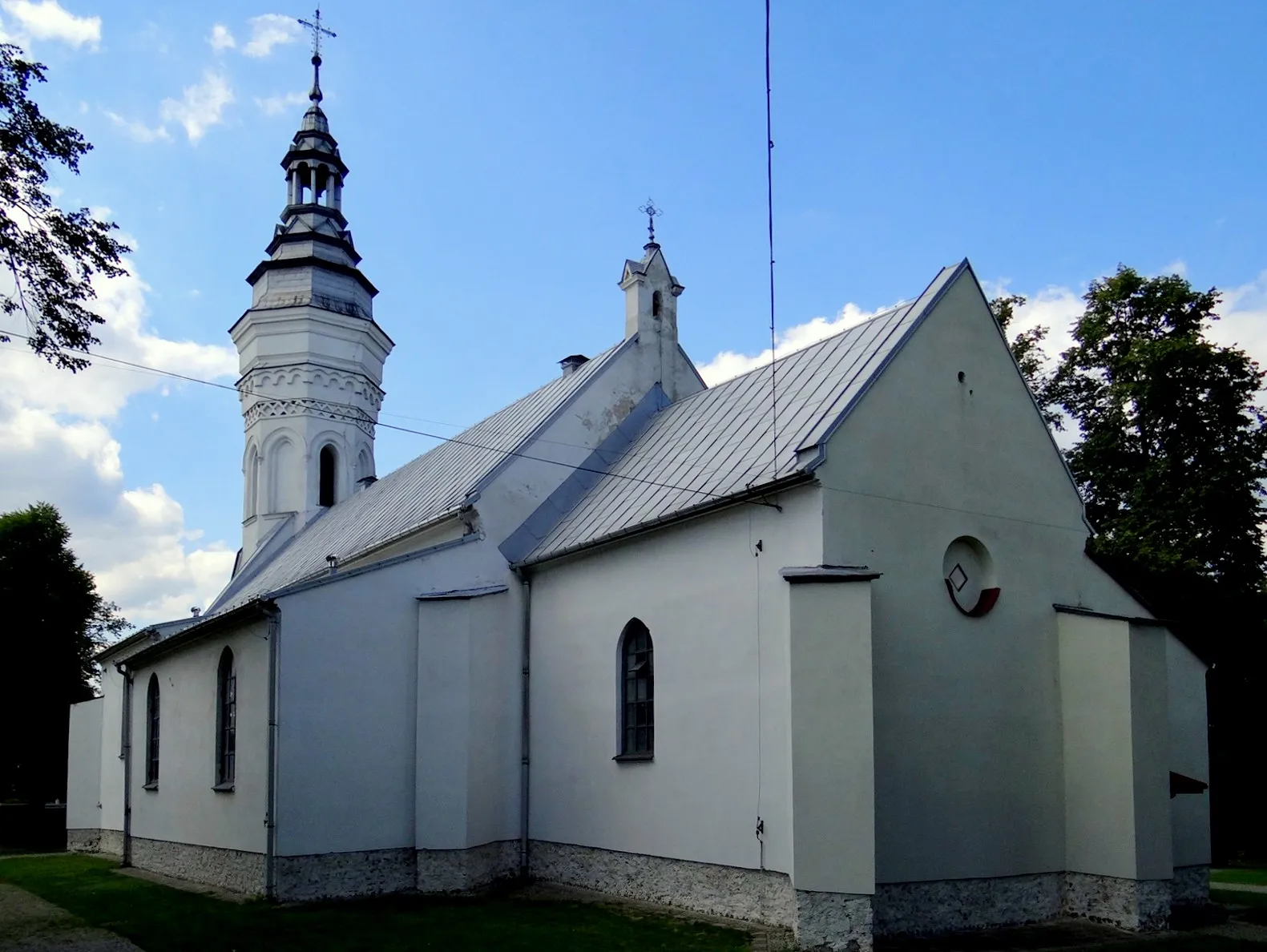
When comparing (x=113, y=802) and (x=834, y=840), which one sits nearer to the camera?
(x=834, y=840)

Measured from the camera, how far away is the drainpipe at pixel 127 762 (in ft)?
78.4

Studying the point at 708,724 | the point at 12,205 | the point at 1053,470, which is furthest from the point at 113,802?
the point at 1053,470

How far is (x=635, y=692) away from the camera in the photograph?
16766 mm

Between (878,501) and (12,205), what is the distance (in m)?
10.1

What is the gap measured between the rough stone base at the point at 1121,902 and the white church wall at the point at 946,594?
0.55 meters

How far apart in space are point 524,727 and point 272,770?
3991mm

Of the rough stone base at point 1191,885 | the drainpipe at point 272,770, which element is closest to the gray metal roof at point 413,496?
the drainpipe at point 272,770

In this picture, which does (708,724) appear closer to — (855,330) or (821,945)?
(821,945)

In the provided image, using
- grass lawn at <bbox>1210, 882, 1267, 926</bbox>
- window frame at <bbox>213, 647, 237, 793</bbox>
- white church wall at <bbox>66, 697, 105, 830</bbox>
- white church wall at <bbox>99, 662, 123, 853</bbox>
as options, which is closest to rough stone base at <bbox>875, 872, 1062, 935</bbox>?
grass lawn at <bbox>1210, 882, 1267, 926</bbox>

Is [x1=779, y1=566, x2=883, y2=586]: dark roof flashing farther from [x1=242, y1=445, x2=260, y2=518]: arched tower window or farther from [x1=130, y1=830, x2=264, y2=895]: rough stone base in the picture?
[x1=242, y1=445, x2=260, y2=518]: arched tower window

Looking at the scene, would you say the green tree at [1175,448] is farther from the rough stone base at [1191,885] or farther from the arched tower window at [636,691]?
the arched tower window at [636,691]

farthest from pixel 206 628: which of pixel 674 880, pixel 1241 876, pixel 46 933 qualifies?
pixel 1241 876

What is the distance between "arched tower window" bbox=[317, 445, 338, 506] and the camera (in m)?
34.0

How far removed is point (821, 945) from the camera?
40.4 feet
